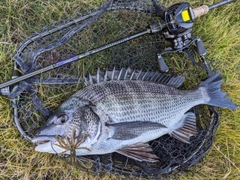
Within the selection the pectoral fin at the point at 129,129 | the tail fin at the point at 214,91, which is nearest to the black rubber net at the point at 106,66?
the tail fin at the point at 214,91

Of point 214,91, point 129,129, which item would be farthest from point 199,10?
point 129,129

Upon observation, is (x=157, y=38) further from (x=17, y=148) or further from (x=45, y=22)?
(x=17, y=148)

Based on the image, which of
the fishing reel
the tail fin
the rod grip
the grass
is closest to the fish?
the tail fin

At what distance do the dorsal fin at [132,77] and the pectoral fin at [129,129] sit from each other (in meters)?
0.43

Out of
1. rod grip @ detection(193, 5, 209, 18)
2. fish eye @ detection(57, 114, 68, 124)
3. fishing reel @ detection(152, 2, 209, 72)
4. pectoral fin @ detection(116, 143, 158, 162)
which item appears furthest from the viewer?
rod grip @ detection(193, 5, 209, 18)

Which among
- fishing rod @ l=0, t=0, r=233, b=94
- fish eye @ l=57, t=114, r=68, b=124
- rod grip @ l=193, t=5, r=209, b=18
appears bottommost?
fish eye @ l=57, t=114, r=68, b=124

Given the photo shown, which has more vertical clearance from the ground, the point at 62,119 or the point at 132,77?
the point at 132,77

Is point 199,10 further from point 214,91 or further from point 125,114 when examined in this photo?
point 125,114

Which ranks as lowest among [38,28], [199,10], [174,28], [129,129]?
[129,129]

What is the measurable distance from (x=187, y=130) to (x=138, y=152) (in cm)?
59

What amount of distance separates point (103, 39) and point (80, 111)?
0.97 m

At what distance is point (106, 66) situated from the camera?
2.77 m

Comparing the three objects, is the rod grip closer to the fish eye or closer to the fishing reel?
the fishing reel

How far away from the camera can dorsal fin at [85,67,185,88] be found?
242 centimetres
